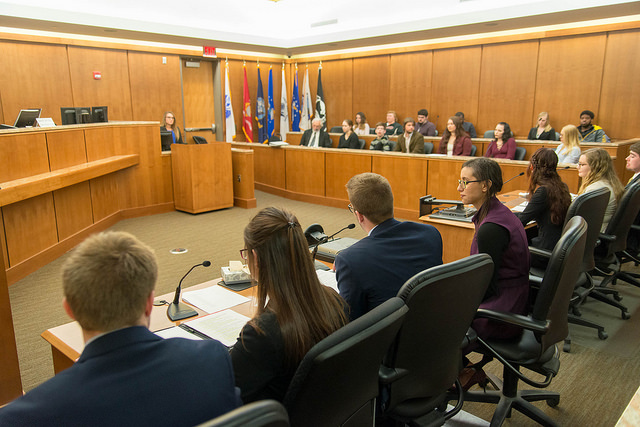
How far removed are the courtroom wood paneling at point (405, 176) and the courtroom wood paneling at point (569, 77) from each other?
13.0ft

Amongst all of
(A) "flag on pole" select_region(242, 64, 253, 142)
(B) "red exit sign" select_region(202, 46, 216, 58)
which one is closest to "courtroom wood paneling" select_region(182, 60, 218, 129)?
(B) "red exit sign" select_region(202, 46, 216, 58)

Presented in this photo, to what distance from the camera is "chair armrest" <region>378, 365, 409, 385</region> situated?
153cm

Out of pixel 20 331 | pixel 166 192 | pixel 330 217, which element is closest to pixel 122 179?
pixel 166 192

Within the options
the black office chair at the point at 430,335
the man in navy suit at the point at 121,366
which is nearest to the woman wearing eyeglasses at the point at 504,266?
the black office chair at the point at 430,335

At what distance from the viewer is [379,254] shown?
5.80 ft

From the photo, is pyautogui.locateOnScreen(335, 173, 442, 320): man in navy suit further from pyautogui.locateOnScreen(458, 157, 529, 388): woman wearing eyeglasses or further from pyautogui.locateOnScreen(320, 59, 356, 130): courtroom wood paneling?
pyautogui.locateOnScreen(320, 59, 356, 130): courtroom wood paneling

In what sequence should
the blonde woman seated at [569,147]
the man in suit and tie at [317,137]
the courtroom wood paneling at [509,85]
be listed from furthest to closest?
1. the courtroom wood paneling at [509,85]
2. the man in suit and tie at [317,137]
3. the blonde woman seated at [569,147]

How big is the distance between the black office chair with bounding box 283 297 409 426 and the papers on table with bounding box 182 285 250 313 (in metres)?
0.90

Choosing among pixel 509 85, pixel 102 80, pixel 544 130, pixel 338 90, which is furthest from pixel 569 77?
pixel 102 80

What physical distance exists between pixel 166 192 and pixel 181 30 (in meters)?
3.55

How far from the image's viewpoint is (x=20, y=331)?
3.34 m

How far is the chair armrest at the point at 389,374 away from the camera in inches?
60.1

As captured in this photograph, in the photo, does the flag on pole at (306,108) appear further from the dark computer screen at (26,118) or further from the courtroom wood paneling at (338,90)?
the dark computer screen at (26,118)

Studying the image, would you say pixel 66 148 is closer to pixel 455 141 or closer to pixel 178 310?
pixel 178 310
